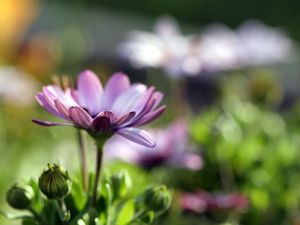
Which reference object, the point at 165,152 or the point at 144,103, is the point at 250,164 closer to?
the point at 165,152

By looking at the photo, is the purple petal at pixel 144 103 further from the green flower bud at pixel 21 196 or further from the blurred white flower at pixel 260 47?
the blurred white flower at pixel 260 47

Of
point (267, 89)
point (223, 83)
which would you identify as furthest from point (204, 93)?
point (267, 89)

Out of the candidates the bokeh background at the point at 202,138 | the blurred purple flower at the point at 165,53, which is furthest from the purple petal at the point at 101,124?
the blurred purple flower at the point at 165,53

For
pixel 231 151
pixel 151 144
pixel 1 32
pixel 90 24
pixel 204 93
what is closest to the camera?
pixel 151 144

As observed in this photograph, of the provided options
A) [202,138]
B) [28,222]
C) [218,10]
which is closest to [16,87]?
[202,138]

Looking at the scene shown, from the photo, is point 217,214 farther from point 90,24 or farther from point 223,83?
point 90,24
